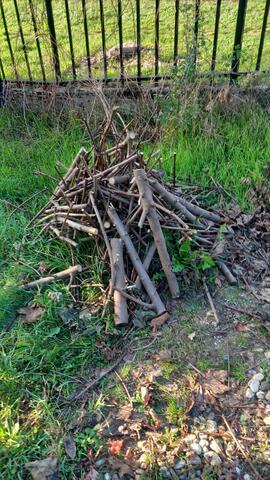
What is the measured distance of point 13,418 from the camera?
2324 mm

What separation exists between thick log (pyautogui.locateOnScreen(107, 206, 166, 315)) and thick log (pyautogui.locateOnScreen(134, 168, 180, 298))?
0.38ft

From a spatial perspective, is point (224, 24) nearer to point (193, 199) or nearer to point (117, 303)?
point (193, 199)

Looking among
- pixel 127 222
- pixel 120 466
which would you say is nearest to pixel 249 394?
pixel 120 466

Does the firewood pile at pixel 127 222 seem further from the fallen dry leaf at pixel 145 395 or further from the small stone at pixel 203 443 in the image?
the small stone at pixel 203 443

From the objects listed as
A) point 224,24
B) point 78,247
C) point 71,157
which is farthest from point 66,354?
point 224,24

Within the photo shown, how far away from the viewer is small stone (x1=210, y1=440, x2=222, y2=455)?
2.16m

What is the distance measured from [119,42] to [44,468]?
164 inches

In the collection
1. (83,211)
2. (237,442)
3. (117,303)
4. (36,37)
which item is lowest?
(237,442)

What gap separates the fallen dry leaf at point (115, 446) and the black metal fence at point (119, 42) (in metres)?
3.24

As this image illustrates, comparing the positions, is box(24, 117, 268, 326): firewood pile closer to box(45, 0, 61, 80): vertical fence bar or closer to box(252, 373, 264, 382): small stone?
box(252, 373, 264, 382): small stone

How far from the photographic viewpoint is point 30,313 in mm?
2807

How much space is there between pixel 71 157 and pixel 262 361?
95.2 inches

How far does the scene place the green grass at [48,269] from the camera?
2254mm

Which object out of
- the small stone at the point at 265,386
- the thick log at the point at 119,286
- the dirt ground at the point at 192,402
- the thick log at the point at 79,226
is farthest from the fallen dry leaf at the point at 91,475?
the thick log at the point at 79,226
